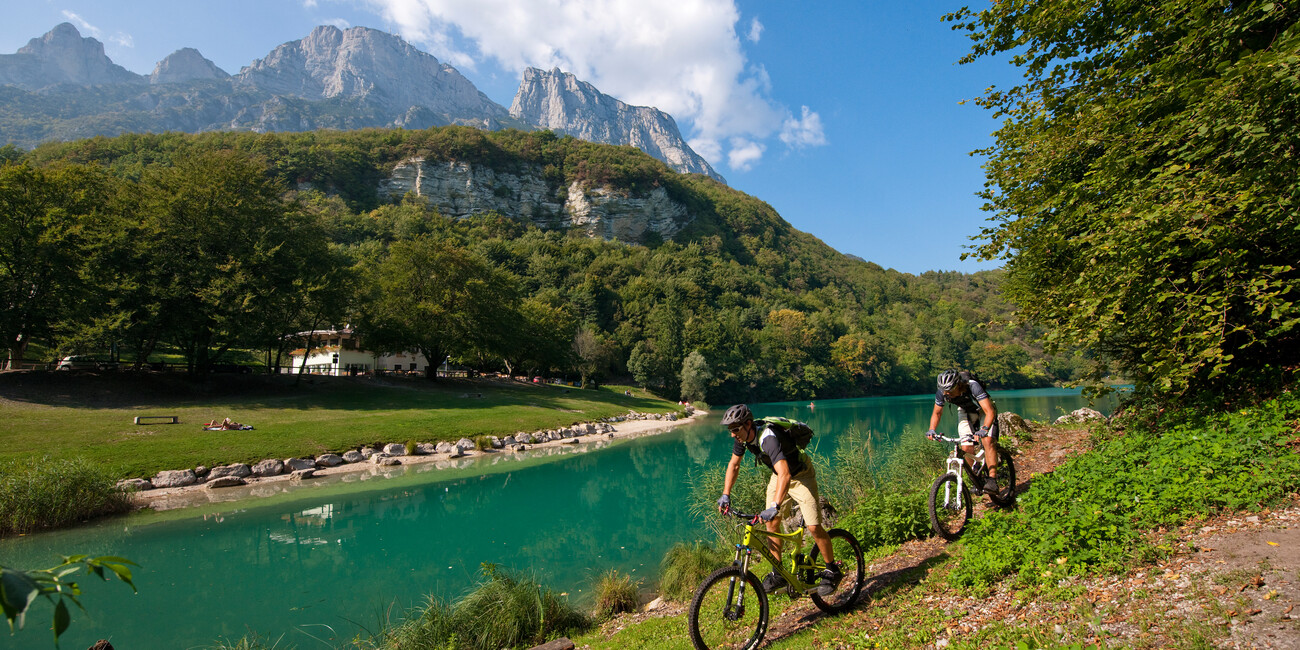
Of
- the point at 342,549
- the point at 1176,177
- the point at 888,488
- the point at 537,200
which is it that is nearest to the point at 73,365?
the point at 342,549

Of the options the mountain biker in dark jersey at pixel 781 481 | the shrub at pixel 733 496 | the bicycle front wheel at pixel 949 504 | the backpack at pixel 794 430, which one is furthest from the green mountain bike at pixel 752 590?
the shrub at pixel 733 496

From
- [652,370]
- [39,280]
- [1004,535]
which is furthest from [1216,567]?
[652,370]

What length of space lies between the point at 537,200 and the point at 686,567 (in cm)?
13518

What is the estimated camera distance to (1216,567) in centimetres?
462

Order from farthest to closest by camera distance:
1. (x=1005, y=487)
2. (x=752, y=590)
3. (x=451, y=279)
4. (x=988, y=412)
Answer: (x=451, y=279) → (x=1005, y=487) → (x=988, y=412) → (x=752, y=590)

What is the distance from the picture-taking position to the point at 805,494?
18.0 feet

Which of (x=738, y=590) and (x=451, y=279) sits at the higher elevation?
(x=451, y=279)

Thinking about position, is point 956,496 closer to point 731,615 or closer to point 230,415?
point 731,615

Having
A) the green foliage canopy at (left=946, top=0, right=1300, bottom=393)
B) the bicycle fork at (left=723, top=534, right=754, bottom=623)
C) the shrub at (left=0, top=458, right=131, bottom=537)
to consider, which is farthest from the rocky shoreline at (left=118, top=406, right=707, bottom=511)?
the green foliage canopy at (left=946, top=0, right=1300, bottom=393)

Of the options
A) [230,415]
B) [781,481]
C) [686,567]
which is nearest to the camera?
[781,481]

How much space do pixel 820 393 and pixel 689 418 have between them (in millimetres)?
45490

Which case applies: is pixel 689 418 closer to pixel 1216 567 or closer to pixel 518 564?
pixel 518 564

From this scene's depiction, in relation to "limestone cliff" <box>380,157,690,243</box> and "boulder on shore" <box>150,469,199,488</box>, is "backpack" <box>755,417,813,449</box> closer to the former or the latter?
"boulder on shore" <box>150,469,199,488</box>

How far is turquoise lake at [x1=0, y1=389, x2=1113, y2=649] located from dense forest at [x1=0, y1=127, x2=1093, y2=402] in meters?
10.8
